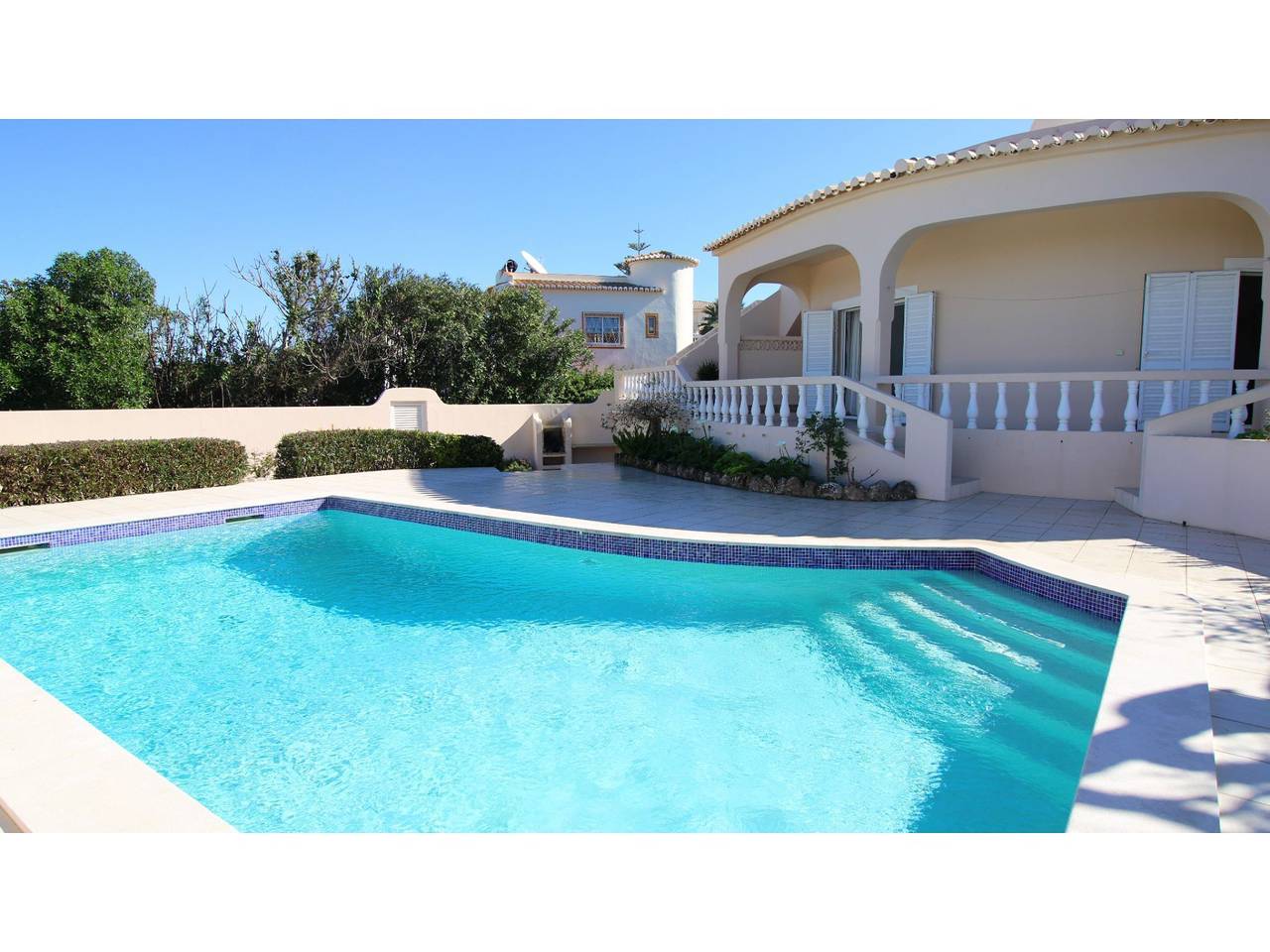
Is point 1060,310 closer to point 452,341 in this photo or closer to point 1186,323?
point 1186,323

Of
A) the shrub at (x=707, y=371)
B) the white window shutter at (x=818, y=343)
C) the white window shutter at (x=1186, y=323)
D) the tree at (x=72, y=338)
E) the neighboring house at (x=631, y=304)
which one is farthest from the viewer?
the neighboring house at (x=631, y=304)

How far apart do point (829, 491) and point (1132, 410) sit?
4.18 meters

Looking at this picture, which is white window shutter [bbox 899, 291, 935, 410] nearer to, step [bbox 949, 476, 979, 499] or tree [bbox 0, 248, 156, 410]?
step [bbox 949, 476, 979, 499]

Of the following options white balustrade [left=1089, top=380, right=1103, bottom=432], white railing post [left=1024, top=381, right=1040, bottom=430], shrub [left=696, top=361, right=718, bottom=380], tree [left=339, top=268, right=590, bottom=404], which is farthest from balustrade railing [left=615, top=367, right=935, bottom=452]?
tree [left=339, top=268, right=590, bottom=404]

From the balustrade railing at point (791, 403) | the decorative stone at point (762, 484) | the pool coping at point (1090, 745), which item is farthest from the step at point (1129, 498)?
the decorative stone at point (762, 484)

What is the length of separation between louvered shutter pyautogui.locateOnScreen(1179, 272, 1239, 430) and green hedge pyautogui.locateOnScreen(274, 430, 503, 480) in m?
12.7

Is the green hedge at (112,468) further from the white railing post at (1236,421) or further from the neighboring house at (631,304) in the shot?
the neighboring house at (631,304)

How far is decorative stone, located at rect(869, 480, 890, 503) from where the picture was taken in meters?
10.7

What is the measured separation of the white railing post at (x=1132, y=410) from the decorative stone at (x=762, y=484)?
495 cm

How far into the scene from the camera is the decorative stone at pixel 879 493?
1072cm
